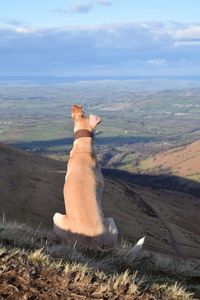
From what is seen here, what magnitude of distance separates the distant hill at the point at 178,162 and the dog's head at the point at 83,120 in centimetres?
10716

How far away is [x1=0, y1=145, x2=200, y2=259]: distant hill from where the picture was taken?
3359cm

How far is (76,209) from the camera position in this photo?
8969 millimetres

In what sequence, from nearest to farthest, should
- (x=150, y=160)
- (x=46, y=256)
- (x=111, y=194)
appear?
(x=46, y=256), (x=111, y=194), (x=150, y=160)

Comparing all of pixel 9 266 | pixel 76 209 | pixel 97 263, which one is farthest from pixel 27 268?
pixel 76 209

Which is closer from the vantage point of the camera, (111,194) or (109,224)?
(109,224)

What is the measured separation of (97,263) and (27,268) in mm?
1761

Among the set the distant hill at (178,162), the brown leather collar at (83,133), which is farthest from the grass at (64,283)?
the distant hill at (178,162)

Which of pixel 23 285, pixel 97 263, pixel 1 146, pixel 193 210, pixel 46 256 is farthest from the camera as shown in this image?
pixel 193 210

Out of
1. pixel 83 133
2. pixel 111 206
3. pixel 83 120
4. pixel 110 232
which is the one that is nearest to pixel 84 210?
pixel 110 232

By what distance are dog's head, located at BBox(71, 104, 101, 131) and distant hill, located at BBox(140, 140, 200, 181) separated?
352 ft

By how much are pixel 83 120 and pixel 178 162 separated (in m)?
131

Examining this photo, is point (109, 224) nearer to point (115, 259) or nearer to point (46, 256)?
point (115, 259)

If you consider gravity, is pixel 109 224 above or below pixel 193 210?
above

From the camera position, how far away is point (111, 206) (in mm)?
43656
